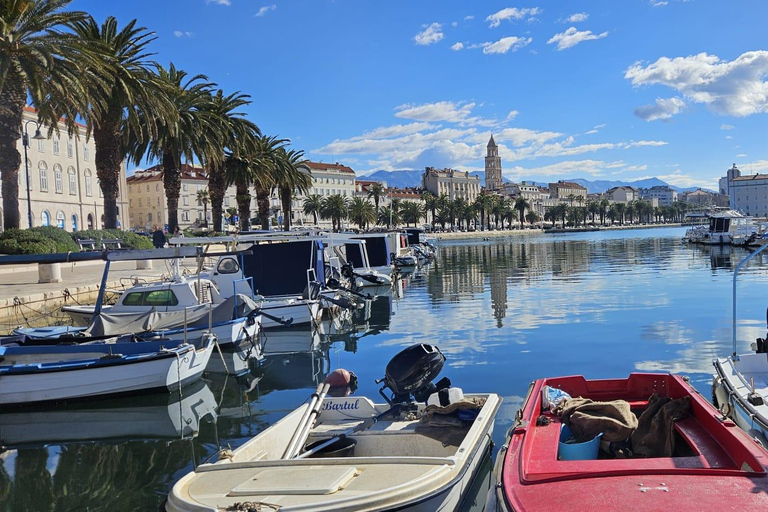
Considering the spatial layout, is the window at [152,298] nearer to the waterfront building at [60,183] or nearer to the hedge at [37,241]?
the hedge at [37,241]

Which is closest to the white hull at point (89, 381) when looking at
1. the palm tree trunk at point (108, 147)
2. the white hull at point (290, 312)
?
the white hull at point (290, 312)

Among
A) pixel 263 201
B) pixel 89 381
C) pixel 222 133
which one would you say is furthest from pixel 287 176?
pixel 89 381

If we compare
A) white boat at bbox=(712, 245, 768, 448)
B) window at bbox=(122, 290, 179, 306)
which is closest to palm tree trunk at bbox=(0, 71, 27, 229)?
window at bbox=(122, 290, 179, 306)

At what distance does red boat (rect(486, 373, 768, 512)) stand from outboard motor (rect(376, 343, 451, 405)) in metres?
2.58

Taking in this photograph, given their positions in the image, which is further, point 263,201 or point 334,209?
point 334,209

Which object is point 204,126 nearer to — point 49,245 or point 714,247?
point 49,245

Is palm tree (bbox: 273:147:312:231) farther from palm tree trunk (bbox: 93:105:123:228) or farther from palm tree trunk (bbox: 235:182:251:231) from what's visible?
palm tree trunk (bbox: 93:105:123:228)

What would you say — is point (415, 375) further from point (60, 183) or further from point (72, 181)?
point (72, 181)

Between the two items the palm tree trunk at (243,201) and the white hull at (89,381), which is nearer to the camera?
the white hull at (89,381)

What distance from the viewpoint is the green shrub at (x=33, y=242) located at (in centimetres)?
3297

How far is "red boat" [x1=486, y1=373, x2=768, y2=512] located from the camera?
18.1 ft

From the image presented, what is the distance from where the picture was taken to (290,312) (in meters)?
23.1

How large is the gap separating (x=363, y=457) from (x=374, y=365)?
10261 millimetres

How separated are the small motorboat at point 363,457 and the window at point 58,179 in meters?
75.2
